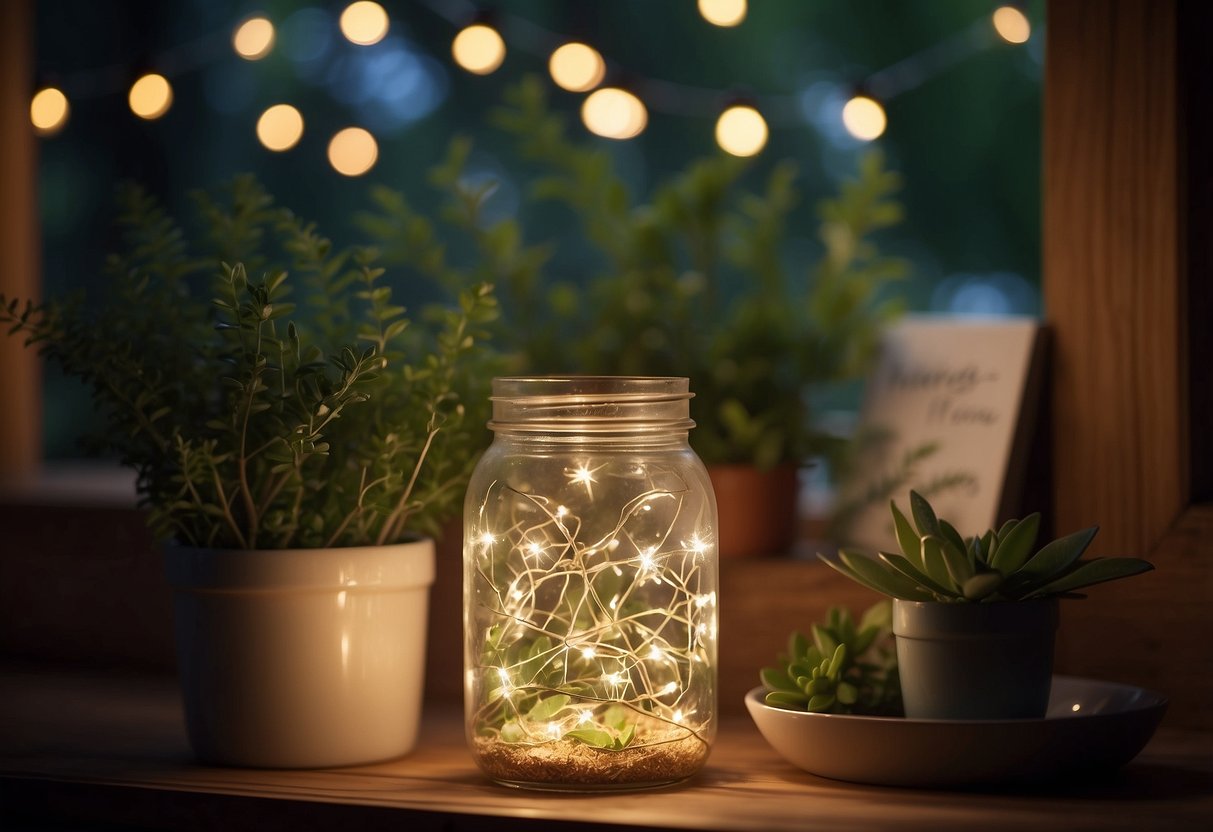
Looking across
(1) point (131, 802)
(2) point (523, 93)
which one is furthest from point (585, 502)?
(2) point (523, 93)

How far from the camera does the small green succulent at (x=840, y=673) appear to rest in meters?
0.97

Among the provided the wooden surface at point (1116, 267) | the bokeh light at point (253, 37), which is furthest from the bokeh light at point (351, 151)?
the wooden surface at point (1116, 267)

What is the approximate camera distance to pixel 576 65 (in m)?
1.34

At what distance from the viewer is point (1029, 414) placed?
1.14 m

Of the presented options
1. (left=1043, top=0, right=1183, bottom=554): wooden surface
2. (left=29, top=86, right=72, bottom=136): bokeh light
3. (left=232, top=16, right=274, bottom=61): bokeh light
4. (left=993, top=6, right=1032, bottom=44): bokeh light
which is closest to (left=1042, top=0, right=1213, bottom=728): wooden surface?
(left=1043, top=0, right=1183, bottom=554): wooden surface

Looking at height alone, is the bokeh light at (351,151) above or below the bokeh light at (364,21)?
below

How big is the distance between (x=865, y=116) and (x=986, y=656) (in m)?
0.68

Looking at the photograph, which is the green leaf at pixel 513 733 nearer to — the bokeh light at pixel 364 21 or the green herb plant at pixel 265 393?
the green herb plant at pixel 265 393

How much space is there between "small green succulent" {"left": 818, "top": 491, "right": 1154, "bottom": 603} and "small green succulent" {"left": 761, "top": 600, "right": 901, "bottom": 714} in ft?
0.29

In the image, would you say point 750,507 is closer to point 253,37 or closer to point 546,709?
point 546,709

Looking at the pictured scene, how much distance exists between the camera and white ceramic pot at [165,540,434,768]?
0.97 m

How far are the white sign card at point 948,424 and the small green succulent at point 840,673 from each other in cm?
16

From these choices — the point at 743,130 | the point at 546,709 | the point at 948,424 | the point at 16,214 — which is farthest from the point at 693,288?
the point at 16,214

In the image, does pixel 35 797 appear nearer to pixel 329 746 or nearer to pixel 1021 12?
pixel 329 746
